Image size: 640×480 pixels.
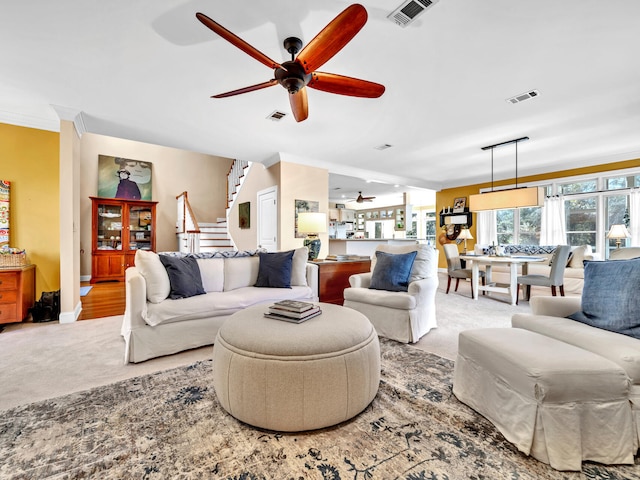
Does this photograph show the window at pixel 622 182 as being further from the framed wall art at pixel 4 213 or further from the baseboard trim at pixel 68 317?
the framed wall art at pixel 4 213

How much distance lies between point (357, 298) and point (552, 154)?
4.85 metres

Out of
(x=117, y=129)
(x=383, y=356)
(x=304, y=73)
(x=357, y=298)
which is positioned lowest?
(x=383, y=356)

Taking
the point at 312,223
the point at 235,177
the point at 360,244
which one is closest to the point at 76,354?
the point at 312,223

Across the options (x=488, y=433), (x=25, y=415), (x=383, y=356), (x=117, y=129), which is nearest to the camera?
(x=488, y=433)

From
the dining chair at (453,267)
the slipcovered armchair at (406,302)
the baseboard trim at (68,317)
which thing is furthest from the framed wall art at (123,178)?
the dining chair at (453,267)

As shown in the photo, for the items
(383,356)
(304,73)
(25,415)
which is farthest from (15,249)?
(383,356)

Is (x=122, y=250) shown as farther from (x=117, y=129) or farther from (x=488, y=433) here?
(x=488, y=433)

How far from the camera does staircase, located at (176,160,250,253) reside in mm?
6386

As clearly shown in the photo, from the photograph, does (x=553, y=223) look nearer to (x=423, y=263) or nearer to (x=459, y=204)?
(x=459, y=204)

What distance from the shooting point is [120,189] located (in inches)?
285

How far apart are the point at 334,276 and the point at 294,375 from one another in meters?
2.70

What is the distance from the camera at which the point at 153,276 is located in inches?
100

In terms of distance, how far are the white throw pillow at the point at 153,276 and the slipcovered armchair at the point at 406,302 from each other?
1.82 metres

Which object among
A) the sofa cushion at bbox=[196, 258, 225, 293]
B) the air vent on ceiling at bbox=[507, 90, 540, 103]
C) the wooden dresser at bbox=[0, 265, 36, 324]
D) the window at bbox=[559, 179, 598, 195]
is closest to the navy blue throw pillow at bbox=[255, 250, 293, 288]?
the sofa cushion at bbox=[196, 258, 225, 293]
